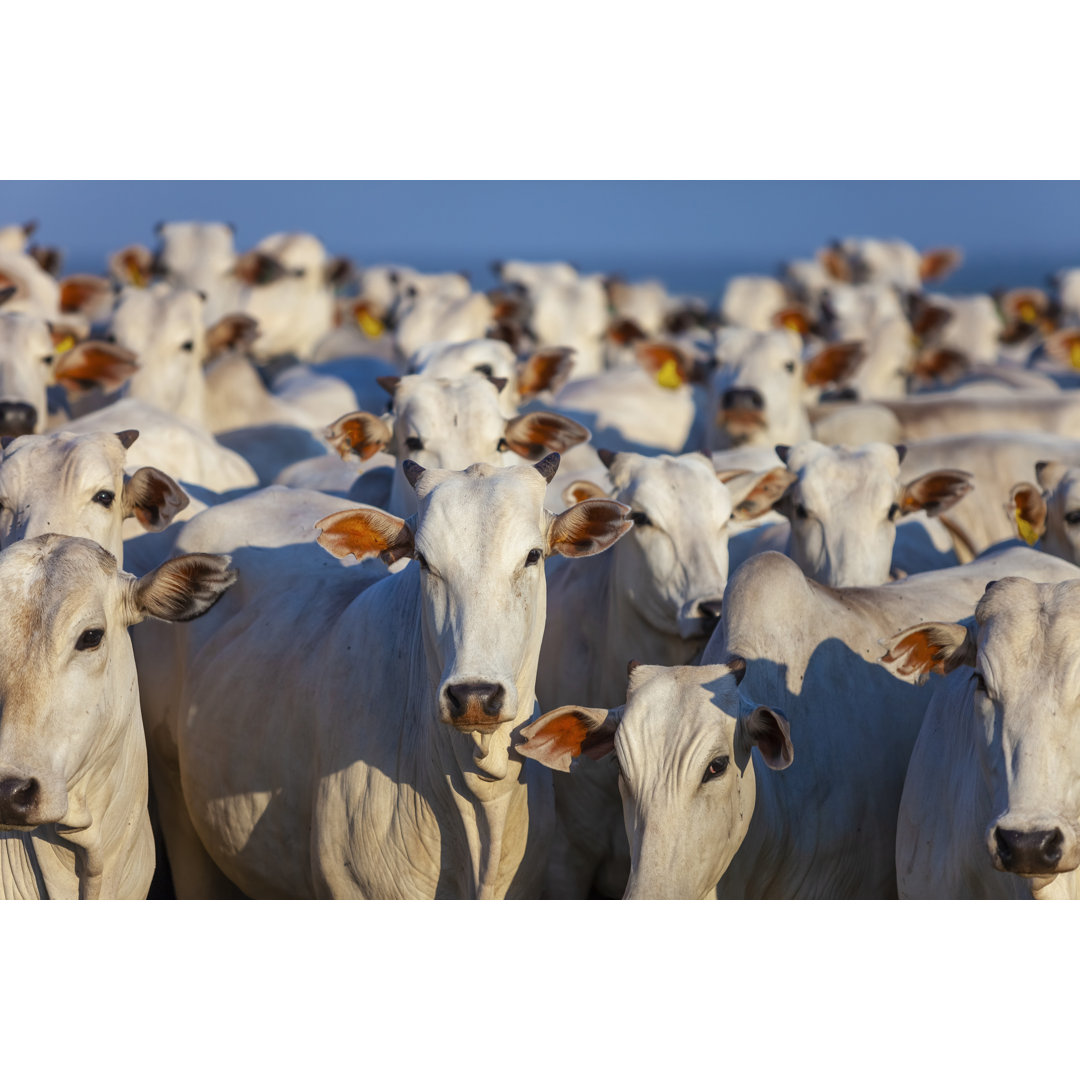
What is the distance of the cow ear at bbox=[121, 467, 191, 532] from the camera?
5668 millimetres

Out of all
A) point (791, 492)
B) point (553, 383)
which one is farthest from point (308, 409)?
point (791, 492)

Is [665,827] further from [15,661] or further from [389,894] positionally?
[15,661]

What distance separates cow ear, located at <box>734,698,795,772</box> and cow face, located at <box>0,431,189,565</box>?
225 centimetres

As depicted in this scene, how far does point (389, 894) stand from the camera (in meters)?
4.93

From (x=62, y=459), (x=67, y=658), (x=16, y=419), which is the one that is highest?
(x=16, y=419)

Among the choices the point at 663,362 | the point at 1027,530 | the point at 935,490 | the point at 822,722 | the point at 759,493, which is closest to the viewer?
the point at 822,722

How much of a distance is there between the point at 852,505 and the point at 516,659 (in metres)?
2.72

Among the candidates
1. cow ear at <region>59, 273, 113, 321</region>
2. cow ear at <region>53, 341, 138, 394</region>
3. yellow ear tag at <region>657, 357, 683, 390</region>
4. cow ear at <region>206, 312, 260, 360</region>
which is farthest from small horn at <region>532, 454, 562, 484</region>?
cow ear at <region>59, 273, 113, 321</region>

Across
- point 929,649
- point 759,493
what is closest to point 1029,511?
point 759,493

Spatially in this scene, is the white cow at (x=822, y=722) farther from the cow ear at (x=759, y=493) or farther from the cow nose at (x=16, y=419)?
the cow nose at (x=16, y=419)

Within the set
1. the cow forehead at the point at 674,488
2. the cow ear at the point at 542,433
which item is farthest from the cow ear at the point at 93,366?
the cow forehead at the point at 674,488

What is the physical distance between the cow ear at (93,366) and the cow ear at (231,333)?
6.18 ft

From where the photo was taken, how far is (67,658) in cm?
422

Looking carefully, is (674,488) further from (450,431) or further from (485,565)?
(485,565)
